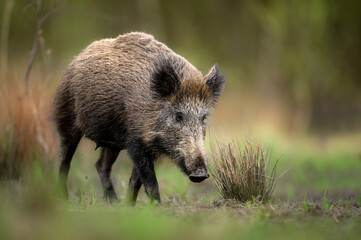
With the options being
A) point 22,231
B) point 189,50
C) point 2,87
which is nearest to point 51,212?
point 22,231

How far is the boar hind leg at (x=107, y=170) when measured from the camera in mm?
6395

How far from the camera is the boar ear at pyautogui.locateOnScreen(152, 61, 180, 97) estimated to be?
537cm

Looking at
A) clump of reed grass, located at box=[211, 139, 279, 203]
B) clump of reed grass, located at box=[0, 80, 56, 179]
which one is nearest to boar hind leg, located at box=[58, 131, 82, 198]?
clump of reed grass, located at box=[0, 80, 56, 179]

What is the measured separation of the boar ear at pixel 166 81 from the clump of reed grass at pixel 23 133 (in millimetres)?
2168

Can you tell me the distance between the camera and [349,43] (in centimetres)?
1284

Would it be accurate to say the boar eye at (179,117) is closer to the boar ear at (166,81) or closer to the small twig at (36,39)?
the boar ear at (166,81)

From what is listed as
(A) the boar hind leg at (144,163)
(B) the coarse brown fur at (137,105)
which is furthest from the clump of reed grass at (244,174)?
(A) the boar hind leg at (144,163)

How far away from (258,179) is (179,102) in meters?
1.12

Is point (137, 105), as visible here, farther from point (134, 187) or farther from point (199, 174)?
point (199, 174)

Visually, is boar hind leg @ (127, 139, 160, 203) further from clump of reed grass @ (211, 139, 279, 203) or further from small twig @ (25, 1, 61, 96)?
small twig @ (25, 1, 61, 96)

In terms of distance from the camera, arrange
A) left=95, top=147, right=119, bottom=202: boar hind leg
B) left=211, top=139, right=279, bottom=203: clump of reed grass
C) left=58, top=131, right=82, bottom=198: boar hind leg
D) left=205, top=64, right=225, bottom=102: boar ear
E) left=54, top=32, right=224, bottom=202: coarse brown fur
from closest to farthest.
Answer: left=211, top=139, right=279, bottom=203: clump of reed grass < left=54, top=32, right=224, bottom=202: coarse brown fur < left=205, top=64, right=225, bottom=102: boar ear < left=95, top=147, right=119, bottom=202: boar hind leg < left=58, top=131, right=82, bottom=198: boar hind leg

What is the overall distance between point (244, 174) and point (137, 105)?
138 centimetres

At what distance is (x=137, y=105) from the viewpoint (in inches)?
221

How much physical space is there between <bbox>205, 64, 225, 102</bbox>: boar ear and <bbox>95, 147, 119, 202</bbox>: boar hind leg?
144cm
